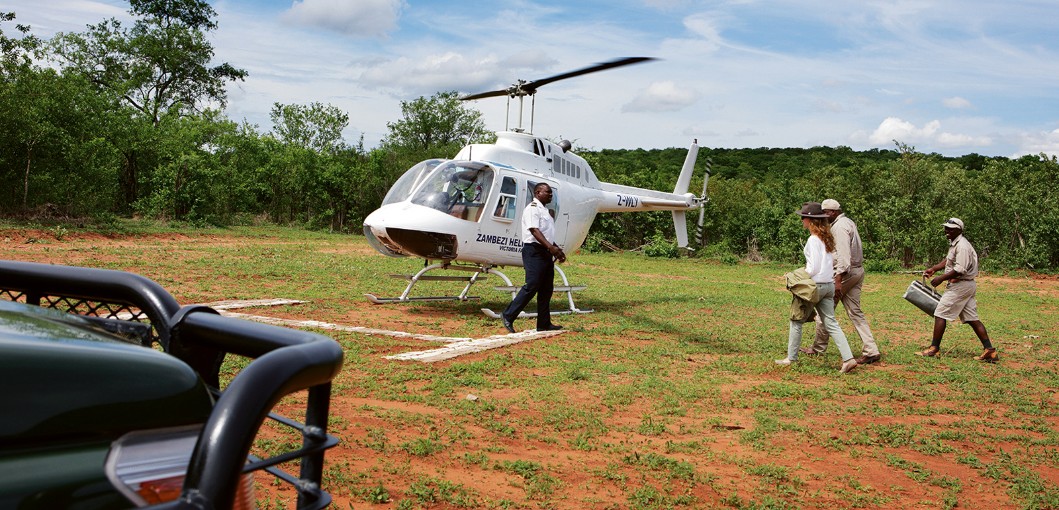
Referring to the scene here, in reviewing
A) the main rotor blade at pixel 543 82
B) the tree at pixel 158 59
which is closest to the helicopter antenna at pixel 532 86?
the main rotor blade at pixel 543 82

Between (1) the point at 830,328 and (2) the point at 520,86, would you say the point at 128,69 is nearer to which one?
(2) the point at 520,86

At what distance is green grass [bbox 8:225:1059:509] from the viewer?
15.9 ft

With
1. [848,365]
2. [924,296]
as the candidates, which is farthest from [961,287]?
[848,365]

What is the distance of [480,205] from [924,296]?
5.65 m

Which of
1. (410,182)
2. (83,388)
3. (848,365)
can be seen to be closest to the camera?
(83,388)

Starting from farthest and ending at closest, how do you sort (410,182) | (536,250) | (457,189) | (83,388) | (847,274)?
(410,182)
(457,189)
(536,250)
(847,274)
(83,388)

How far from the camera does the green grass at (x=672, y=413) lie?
4.86 m

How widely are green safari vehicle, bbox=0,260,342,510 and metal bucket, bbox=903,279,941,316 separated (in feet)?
32.8

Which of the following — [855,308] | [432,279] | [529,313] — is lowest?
[529,313]

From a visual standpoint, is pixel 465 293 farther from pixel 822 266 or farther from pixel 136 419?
pixel 136 419

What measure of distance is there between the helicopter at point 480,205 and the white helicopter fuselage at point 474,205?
0.01 m

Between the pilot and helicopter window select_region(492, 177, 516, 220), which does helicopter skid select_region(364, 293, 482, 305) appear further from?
the pilot

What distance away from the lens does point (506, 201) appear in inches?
449

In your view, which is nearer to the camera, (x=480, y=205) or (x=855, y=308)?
(x=855, y=308)
